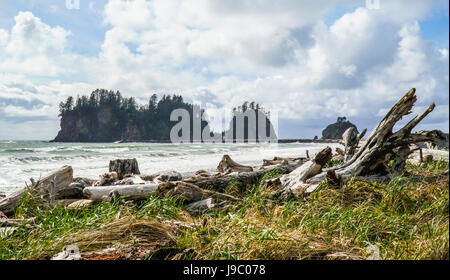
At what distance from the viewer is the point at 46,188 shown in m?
4.69

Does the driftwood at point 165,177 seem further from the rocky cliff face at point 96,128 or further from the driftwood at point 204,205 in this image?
the rocky cliff face at point 96,128

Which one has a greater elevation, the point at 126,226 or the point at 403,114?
the point at 403,114

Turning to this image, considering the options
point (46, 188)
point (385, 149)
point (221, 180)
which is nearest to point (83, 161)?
A: point (46, 188)

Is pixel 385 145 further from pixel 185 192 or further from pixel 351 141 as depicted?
pixel 185 192

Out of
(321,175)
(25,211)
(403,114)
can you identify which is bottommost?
(25,211)

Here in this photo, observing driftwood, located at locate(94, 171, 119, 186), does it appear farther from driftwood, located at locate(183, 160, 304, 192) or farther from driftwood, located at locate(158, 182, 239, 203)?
driftwood, located at locate(158, 182, 239, 203)

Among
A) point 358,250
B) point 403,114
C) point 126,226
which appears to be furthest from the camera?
point 403,114

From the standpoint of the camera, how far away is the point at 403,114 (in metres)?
4.79

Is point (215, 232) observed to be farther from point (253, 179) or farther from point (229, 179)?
point (253, 179)

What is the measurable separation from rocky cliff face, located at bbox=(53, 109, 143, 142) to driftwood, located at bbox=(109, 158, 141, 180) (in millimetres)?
30583

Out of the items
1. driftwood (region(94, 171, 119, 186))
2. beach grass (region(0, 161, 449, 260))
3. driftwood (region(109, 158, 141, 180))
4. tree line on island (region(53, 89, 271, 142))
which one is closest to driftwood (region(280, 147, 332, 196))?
beach grass (region(0, 161, 449, 260))

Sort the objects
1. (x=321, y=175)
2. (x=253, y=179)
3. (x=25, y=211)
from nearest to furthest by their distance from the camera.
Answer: (x=25, y=211) → (x=321, y=175) → (x=253, y=179)
